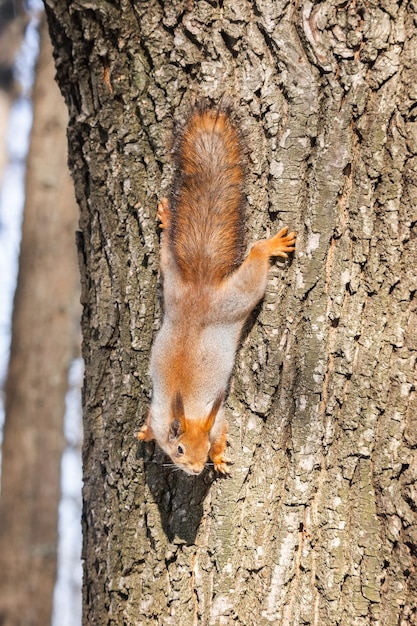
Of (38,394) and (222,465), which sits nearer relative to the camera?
(222,465)

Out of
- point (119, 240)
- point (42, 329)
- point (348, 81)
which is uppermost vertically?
point (348, 81)

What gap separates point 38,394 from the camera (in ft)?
18.0

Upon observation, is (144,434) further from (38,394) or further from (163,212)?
(38,394)

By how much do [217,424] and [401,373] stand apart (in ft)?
2.09

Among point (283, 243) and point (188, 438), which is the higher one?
point (283, 243)

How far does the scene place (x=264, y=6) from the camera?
194cm

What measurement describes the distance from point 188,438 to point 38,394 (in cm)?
335

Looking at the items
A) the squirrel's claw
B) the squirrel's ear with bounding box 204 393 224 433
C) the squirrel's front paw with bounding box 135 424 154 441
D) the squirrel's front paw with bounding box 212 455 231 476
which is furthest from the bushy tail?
the squirrel's front paw with bounding box 212 455 231 476

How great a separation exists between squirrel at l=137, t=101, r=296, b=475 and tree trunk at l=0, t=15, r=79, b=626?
10.7 feet

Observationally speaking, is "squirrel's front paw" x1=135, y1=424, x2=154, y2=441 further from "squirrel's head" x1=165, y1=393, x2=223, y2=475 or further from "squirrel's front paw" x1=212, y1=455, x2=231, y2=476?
"squirrel's front paw" x1=212, y1=455, x2=231, y2=476

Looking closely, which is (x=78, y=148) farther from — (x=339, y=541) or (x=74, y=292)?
(x=74, y=292)

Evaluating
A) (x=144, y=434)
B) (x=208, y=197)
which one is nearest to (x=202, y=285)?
(x=208, y=197)

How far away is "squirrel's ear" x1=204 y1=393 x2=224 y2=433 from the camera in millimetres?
2312

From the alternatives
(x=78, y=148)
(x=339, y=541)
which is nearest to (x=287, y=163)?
(x=78, y=148)
